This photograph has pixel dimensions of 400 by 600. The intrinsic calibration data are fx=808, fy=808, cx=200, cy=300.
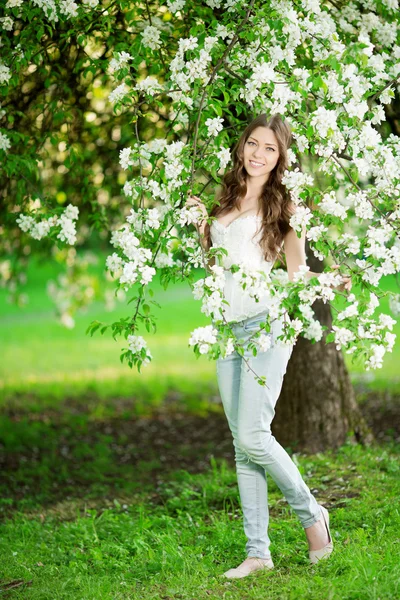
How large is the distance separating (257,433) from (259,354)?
13.9 inches

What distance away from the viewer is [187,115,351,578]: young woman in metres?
3.62

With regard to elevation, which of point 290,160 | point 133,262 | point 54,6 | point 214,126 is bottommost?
point 133,262

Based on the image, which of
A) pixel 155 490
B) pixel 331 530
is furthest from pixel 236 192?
pixel 155 490

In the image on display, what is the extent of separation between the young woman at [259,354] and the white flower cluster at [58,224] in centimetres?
81

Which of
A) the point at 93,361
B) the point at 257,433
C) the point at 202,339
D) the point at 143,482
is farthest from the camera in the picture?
the point at 93,361

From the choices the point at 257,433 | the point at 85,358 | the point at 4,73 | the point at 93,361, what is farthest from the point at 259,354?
the point at 85,358

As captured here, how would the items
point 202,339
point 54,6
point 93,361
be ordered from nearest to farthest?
point 202,339 < point 54,6 < point 93,361

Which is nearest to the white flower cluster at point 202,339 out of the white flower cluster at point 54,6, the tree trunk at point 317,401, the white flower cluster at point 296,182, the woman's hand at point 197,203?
the woman's hand at point 197,203

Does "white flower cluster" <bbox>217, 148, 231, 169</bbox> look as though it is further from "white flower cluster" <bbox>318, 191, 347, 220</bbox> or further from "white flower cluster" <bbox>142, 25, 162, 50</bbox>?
"white flower cluster" <bbox>142, 25, 162, 50</bbox>

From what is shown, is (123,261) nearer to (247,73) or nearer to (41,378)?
(247,73)

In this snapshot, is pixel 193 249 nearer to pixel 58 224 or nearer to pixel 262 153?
pixel 262 153

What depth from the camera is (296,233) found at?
12.0 feet

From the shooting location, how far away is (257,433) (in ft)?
11.9

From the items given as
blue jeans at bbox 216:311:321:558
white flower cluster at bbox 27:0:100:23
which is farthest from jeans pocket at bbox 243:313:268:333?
white flower cluster at bbox 27:0:100:23
